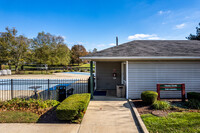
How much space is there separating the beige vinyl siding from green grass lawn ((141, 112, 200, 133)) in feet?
8.28

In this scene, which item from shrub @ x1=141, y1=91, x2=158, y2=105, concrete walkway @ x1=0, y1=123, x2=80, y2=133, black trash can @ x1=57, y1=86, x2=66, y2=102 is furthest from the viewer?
black trash can @ x1=57, y1=86, x2=66, y2=102

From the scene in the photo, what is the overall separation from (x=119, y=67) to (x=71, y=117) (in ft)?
22.4

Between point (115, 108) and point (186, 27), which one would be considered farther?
point (186, 27)

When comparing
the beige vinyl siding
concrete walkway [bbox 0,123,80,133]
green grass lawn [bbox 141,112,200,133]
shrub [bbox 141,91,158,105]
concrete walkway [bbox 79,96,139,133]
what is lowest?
concrete walkway [bbox 0,123,80,133]

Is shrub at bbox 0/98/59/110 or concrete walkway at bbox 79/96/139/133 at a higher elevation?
shrub at bbox 0/98/59/110

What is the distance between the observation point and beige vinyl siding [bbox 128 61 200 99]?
6684 mm

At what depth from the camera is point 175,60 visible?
21.9ft

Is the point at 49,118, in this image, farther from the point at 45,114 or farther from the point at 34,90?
the point at 34,90

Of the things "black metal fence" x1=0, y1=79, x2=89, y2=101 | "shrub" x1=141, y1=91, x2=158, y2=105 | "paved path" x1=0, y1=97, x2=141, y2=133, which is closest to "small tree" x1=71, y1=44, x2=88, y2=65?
"black metal fence" x1=0, y1=79, x2=89, y2=101

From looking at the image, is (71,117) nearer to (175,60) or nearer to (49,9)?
(175,60)

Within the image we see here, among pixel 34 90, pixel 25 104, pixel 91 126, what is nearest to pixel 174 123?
pixel 91 126

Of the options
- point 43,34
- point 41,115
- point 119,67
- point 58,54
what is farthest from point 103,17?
point 43,34

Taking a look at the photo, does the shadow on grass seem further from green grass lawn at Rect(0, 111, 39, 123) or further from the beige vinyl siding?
the beige vinyl siding

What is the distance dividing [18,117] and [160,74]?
7.50 m
